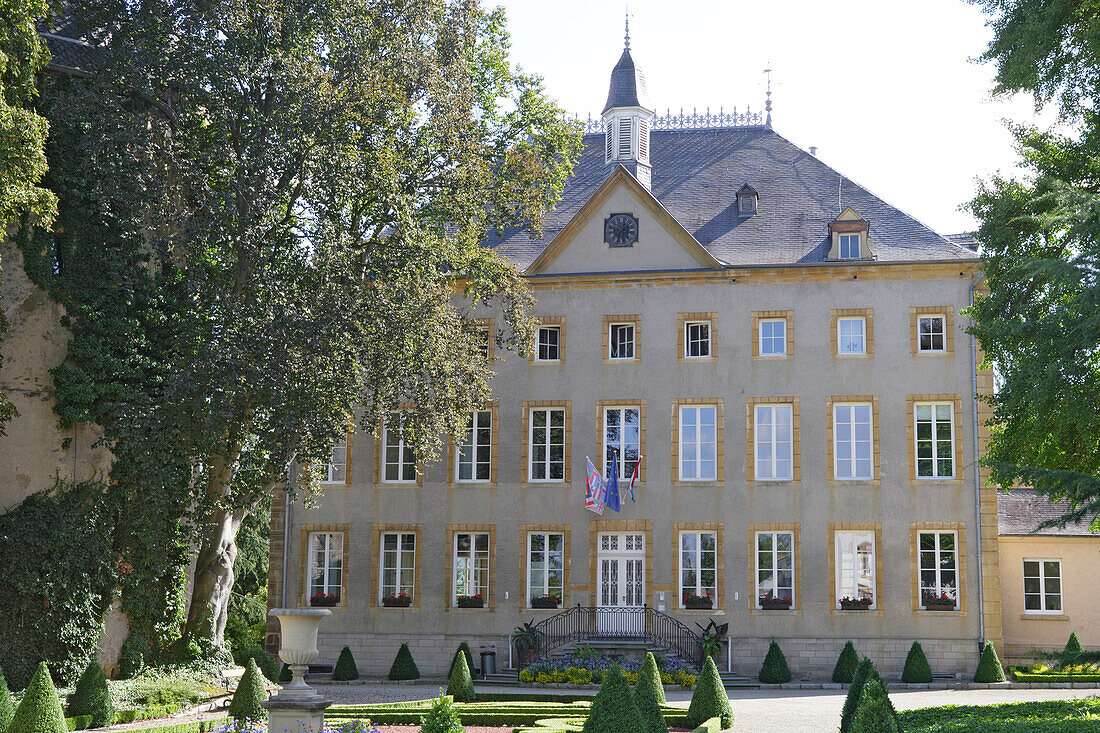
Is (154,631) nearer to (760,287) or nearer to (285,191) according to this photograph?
(285,191)

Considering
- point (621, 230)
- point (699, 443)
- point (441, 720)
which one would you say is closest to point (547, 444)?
point (699, 443)

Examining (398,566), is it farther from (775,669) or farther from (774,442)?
(774,442)

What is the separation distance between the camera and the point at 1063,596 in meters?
30.2

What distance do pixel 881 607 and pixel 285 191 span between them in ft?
54.2

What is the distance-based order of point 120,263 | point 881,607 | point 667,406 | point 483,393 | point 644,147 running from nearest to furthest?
point 120,263
point 483,393
point 881,607
point 667,406
point 644,147

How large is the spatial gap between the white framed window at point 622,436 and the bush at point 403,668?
21.3 feet

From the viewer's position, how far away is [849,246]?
28.4 metres

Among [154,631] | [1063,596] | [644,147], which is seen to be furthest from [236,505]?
[1063,596]

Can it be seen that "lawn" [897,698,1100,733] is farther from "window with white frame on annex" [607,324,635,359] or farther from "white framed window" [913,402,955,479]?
"window with white frame on annex" [607,324,635,359]

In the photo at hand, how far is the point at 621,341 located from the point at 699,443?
3.28 metres

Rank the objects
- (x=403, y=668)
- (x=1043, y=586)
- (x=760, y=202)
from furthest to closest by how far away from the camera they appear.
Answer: (x=760, y=202) → (x=1043, y=586) → (x=403, y=668)

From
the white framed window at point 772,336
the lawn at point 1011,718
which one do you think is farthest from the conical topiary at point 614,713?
the white framed window at point 772,336

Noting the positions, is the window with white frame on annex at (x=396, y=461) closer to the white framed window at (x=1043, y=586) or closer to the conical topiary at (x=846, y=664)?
the conical topiary at (x=846, y=664)

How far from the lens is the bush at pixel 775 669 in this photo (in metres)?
25.6
